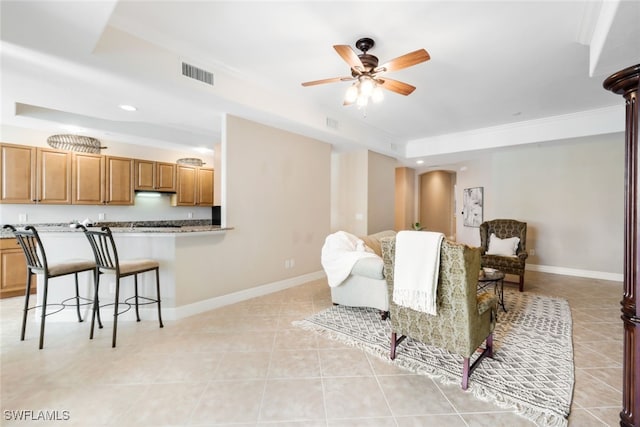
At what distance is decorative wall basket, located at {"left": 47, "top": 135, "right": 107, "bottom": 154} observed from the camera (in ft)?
13.9

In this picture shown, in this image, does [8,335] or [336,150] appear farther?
[336,150]

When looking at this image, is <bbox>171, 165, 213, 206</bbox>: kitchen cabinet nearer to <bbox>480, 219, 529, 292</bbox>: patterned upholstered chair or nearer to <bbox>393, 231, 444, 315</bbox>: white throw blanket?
<bbox>393, 231, 444, 315</bbox>: white throw blanket

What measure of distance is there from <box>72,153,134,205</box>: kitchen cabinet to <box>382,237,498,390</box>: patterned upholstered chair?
5.43 m

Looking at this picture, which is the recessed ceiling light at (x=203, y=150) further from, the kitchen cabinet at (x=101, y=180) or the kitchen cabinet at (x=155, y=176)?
the kitchen cabinet at (x=101, y=180)

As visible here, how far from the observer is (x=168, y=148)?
6.03 metres

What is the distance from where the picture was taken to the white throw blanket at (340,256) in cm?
331

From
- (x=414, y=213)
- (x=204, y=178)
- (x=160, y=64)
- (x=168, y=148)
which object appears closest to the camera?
(x=160, y=64)

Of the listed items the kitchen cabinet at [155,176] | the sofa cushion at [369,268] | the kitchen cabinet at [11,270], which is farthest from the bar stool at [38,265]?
the sofa cushion at [369,268]

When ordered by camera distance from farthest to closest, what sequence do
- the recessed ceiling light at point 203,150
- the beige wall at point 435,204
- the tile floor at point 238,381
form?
the beige wall at point 435,204
the recessed ceiling light at point 203,150
the tile floor at point 238,381

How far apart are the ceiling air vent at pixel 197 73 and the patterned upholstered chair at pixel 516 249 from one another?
16.8 feet

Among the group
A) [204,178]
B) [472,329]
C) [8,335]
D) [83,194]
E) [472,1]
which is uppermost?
[472,1]

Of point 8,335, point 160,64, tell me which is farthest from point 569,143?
point 8,335

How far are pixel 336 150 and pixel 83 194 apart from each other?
4825mm

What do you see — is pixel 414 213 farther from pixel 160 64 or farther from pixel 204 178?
pixel 160 64
